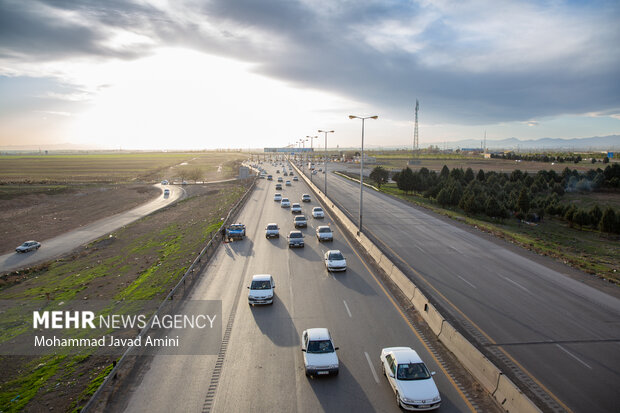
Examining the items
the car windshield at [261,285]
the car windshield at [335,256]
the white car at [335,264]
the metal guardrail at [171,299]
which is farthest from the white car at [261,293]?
the car windshield at [335,256]

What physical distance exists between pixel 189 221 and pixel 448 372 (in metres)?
40.8

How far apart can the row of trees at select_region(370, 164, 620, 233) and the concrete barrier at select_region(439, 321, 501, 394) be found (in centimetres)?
3874

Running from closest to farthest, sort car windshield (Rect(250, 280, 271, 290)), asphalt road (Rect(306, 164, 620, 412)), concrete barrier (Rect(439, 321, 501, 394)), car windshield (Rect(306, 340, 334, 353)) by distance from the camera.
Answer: concrete barrier (Rect(439, 321, 501, 394)), asphalt road (Rect(306, 164, 620, 412)), car windshield (Rect(306, 340, 334, 353)), car windshield (Rect(250, 280, 271, 290))

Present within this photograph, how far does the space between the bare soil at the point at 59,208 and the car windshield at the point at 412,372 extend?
4417 cm

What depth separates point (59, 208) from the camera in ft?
203

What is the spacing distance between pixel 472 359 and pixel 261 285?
35.7 ft

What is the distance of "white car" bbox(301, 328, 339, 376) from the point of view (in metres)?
12.1

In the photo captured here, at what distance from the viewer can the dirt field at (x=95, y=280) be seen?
1234 cm

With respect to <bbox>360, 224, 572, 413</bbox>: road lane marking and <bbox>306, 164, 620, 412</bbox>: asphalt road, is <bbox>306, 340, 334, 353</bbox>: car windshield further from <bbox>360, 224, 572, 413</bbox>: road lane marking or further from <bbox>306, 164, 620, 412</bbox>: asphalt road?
<bbox>360, 224, 572, 413</bbox>: road lane marking

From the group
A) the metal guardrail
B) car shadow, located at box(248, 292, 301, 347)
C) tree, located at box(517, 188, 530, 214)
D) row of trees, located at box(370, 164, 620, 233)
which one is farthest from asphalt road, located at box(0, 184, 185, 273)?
tree, located at box(517, 188, 530, 214)

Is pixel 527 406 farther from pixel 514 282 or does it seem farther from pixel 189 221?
pixel 189 221

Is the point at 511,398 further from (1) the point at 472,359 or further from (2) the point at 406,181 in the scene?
(2) the point at 406,181

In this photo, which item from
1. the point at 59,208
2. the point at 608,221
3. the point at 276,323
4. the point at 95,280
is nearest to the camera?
the point at 276,323

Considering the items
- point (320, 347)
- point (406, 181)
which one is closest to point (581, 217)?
point (406, 181)
